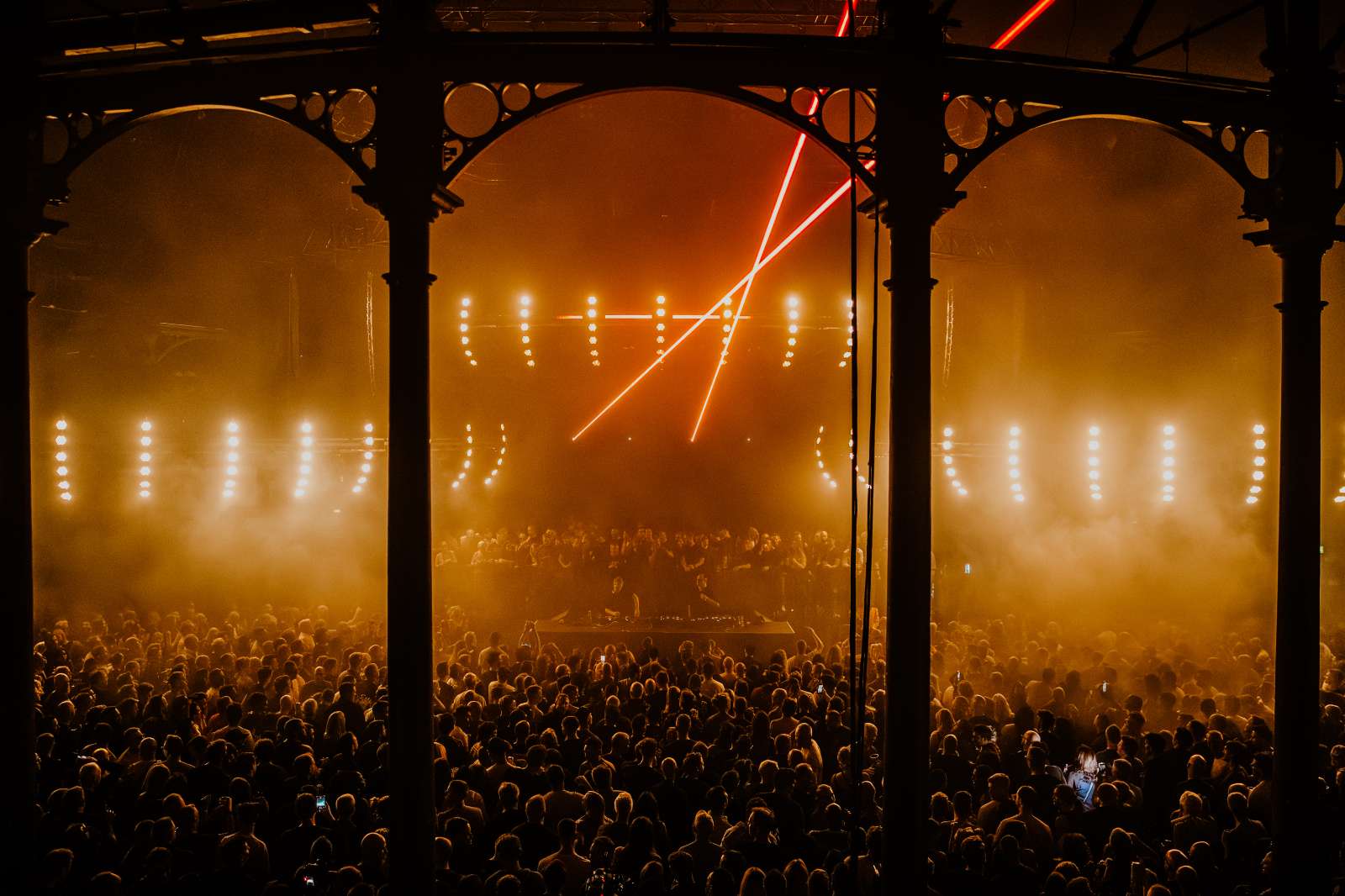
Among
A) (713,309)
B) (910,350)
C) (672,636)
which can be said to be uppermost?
(713,309)

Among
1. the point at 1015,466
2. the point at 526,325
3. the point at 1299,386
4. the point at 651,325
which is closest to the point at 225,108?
the point at 1299,386

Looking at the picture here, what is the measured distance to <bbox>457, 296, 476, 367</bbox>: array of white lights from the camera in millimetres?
19750

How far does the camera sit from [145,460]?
16344mm

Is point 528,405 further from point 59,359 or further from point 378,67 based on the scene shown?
point 378,67

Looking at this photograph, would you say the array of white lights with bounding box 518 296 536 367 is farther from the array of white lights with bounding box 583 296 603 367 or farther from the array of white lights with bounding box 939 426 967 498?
the array of white lights with bounding box 939 426 967 498

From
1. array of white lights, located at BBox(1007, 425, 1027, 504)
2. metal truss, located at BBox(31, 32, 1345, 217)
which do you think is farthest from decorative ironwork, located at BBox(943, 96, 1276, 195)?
array of white lights, located at BBox(1007, 425, 1027, 504)

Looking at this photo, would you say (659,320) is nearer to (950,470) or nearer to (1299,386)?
(950,470)

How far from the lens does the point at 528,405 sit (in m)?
24.3

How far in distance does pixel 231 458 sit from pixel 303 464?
1308 mm

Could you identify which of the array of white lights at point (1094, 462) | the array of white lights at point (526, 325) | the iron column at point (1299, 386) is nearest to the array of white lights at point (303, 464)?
the array of white lights at point (526, 325)

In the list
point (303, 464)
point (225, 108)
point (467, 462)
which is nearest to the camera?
point (225, 108)

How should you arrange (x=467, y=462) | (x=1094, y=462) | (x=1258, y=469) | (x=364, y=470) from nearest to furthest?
1. (x=1258, y=469)
2. (x=1094, y=462)
3. (x=364, y=470)
4. (x=467, y=462)

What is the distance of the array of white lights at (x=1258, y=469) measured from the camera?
50.3 feet

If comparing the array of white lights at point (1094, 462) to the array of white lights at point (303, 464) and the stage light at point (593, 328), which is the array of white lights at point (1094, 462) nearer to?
the stage light at point (593, 328)
